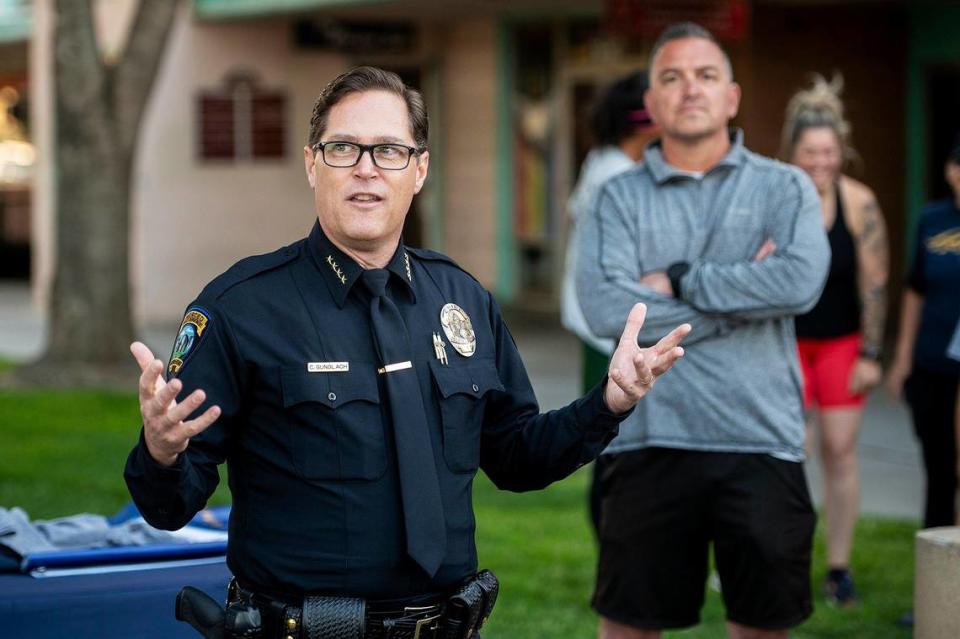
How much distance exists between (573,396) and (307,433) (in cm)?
890

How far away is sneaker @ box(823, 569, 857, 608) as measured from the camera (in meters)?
6.01

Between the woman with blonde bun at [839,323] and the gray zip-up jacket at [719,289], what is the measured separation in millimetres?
1591

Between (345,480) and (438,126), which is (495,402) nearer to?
(345,480)

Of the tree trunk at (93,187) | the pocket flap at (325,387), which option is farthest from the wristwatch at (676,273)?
the tree trunk at (93,187)

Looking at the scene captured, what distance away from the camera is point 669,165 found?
14.4ft

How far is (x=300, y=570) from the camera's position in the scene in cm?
288

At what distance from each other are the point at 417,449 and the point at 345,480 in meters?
0.15

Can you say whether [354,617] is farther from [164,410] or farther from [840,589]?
[840,589]

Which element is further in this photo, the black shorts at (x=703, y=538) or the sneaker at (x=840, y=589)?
the sneaker at (x=840, y=589)

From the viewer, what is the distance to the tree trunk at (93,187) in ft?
36.7

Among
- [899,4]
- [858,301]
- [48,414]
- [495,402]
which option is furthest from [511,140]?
[495,402]

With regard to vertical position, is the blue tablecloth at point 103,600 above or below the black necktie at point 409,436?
below

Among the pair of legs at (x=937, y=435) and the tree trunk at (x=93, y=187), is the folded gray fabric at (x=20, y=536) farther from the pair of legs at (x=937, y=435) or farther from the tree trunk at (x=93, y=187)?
the tree trunk at (x=93, y=187)

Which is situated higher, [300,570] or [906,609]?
[300,570]
